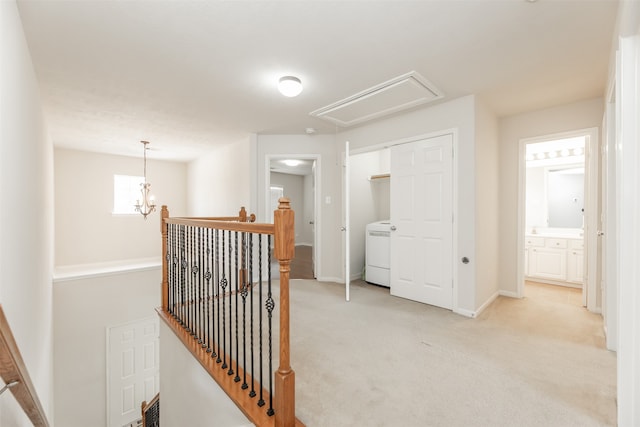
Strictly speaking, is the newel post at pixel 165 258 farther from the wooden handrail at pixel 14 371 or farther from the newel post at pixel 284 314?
the newel post at pixel 284 314

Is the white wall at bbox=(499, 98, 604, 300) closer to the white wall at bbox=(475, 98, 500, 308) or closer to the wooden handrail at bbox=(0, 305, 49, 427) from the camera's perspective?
the white wall at bbox=(475, 98, 500, 308)

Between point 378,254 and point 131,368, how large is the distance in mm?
4810

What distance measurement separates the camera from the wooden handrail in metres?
0.85

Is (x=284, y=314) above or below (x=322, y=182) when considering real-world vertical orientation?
below

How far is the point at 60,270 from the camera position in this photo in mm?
5117

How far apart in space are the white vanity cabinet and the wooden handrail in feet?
18.8

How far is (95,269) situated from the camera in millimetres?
5238

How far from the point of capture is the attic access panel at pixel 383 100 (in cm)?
269

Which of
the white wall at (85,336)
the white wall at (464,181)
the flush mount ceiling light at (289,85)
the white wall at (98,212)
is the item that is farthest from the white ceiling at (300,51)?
the white wall at (85,336)

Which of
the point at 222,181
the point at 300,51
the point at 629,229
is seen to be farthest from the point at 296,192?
the point at 629,229

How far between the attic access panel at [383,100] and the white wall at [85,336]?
14.7ft

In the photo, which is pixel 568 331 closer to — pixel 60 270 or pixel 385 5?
pixel 385 5

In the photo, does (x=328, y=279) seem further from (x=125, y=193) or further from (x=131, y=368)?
(x=125, y=193)

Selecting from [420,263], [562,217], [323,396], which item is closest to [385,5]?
[323,396]
